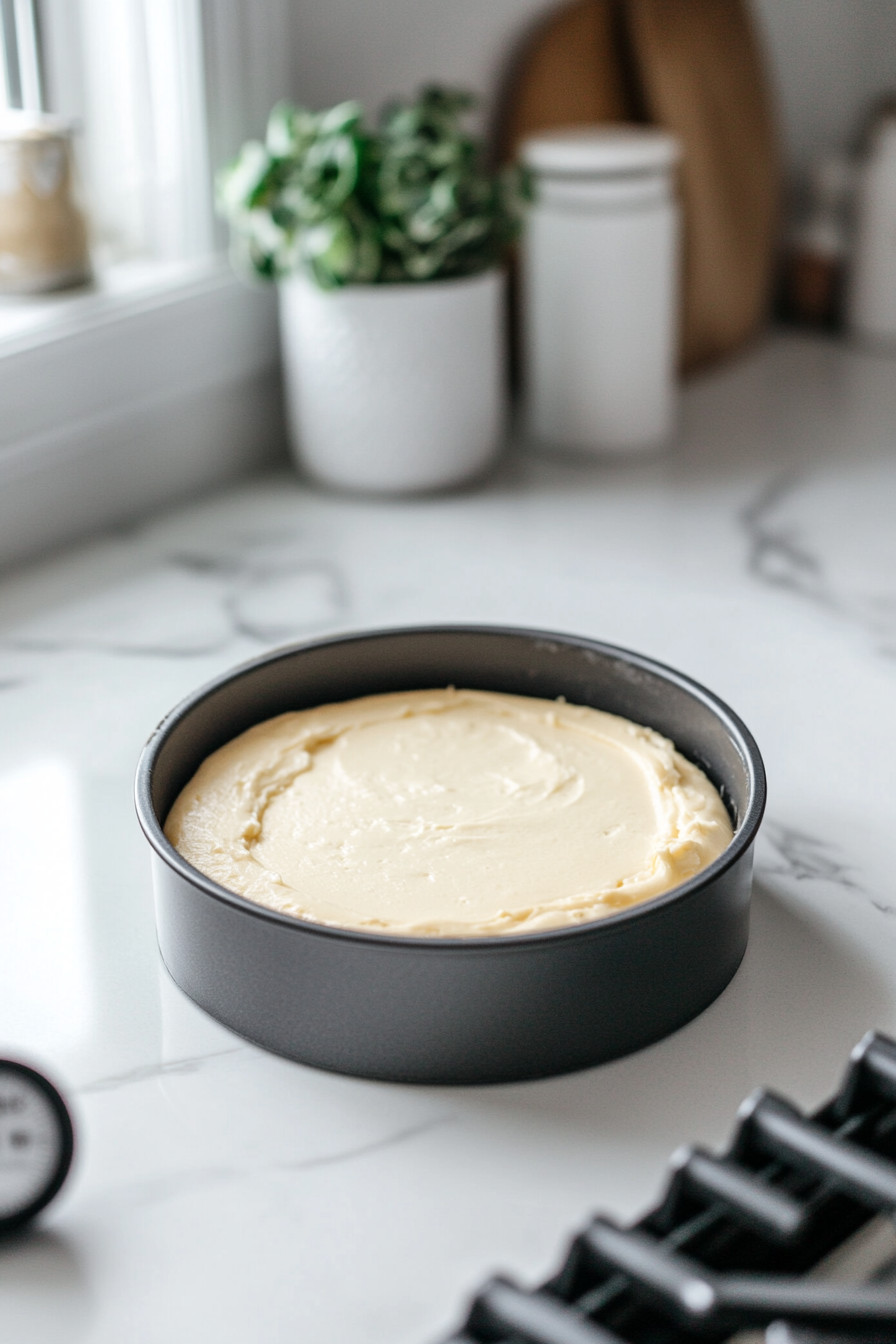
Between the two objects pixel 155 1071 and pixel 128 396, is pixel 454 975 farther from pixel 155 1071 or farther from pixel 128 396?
pixel 128 396

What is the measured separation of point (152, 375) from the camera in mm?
1149

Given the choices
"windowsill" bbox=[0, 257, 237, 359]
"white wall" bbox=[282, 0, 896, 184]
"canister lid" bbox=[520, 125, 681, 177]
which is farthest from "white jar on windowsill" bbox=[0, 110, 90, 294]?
"canister lid" bbox=[520, 125, 681, 177]

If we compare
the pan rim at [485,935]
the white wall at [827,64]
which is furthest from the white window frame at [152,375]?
the white wall at [827,64]

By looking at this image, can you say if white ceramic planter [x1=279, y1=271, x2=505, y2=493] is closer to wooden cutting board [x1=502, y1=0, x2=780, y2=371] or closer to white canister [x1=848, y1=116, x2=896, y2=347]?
wooden cutting board [x1=502, y1=0, x2=780, y2=371]

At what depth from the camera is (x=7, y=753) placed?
2.68ft

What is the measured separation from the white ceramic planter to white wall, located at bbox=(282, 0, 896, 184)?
24cm

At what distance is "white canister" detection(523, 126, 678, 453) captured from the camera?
1.22 meters

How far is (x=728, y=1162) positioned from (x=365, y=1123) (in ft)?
0.48

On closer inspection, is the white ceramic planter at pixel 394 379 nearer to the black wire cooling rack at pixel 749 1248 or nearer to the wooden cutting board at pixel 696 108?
the wooden cutting board at pixel 696 108

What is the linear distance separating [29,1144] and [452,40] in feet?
3.82

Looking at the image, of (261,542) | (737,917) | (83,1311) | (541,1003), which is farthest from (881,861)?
(261,542)

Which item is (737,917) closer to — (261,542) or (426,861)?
(426,861)

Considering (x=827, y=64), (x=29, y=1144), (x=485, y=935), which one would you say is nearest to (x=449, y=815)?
(x=485, y=935)

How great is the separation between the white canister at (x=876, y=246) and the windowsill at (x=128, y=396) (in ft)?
2.29
